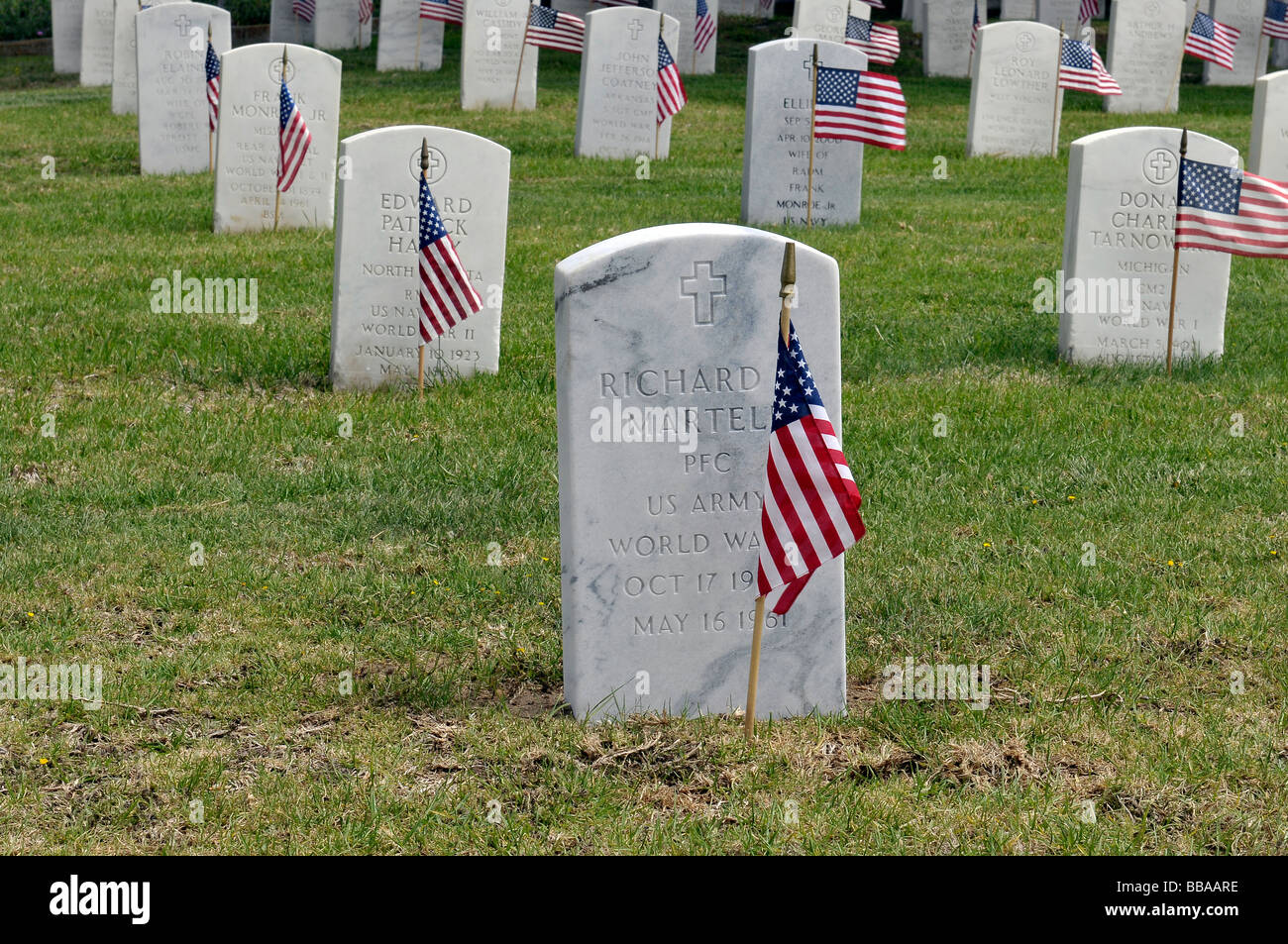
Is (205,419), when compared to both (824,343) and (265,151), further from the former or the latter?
(265,151)

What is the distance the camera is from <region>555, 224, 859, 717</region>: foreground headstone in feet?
14.3

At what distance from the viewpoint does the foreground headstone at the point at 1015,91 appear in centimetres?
1627

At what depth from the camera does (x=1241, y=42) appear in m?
23.8

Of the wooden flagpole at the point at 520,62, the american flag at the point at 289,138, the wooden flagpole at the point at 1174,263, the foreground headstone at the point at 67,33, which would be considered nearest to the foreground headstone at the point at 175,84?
the american flag at the point at 289,138

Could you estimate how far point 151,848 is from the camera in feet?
12.4

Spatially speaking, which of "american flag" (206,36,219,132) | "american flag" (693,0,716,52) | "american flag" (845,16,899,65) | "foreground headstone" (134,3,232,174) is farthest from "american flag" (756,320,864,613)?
"american flag" (693,0,716,52)

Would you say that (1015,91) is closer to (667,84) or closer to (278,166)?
(667,84)

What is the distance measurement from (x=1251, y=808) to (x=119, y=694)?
11.0 ft

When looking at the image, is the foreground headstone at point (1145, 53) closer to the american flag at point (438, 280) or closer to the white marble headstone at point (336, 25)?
the white marble headstone at point (336, 25)

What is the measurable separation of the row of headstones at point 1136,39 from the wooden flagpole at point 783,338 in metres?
17.5

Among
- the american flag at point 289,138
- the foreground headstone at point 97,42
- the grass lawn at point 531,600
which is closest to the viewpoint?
the grass lawn at point 531,600

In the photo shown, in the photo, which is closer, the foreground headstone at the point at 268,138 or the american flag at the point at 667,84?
the foreground headstone at the point at 268,138

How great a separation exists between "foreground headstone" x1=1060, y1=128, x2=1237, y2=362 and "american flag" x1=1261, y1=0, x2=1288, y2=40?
15356 millimetres

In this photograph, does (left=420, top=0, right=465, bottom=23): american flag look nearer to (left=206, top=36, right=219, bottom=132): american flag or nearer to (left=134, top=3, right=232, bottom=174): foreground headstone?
(left=134, top=3, right=232, bottom=174): foreground headstone
